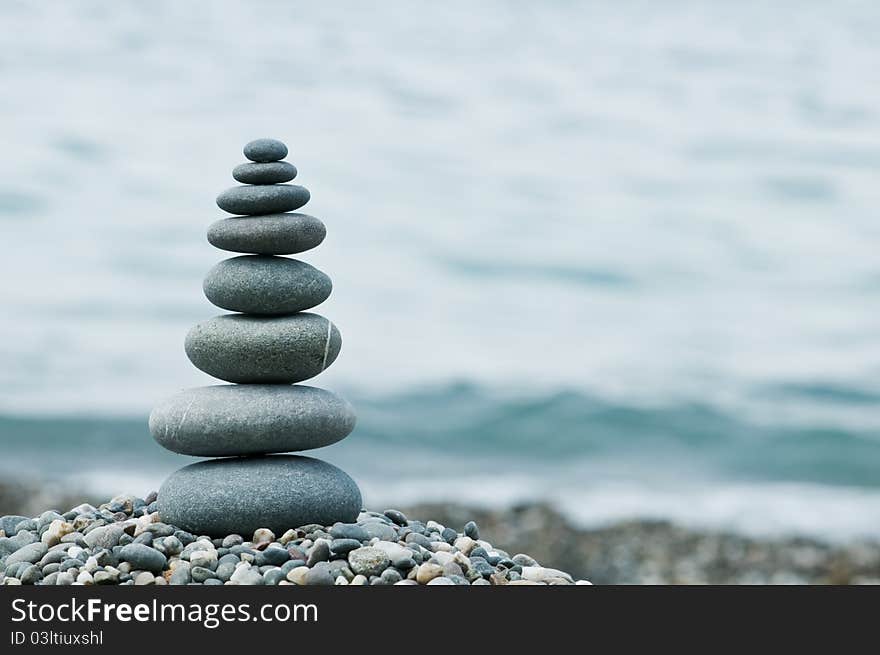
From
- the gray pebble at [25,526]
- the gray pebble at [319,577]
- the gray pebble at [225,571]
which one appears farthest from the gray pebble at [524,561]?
the gray pebble at [25,526]

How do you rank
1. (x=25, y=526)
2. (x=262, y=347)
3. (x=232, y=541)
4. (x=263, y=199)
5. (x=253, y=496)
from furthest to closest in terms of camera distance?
(x=25, y=526)
(x=263, y=199)
(x=262, y=347)
(x=253, y=496)
(x=232, y=541)

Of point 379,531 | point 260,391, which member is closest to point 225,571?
point 379,531

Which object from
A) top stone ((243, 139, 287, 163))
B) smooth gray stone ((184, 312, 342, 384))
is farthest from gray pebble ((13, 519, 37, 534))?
top stone ((243, 139, 287, 163))

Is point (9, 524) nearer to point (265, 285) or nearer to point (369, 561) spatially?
point (265, 285)

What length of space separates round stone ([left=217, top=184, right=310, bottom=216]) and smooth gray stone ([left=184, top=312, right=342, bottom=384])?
32.0 inches

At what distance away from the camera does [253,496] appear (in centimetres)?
Answer: 740

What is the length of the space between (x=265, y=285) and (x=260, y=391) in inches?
30.8

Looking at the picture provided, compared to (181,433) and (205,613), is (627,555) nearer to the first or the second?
(181,433)

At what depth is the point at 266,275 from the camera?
25.2ft

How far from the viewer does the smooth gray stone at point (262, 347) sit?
300 inches

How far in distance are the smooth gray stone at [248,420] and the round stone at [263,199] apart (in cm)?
132

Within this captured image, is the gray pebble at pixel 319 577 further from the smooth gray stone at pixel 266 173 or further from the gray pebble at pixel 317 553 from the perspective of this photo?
the smooth gray stone at pixel 266 173

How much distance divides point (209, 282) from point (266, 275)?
1.59ft

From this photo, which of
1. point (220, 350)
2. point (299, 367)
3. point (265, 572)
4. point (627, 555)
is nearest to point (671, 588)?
point (265, 572)
